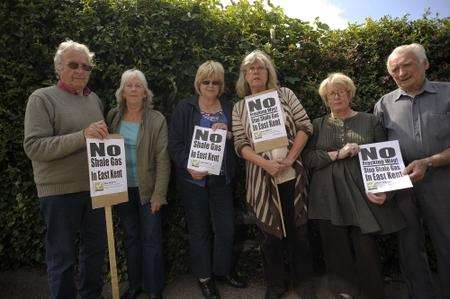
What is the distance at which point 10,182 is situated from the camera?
179 inches

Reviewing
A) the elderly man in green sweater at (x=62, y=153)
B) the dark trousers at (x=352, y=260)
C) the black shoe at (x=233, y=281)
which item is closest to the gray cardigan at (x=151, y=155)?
the elderly man in green sweater at (x=62, y=153)

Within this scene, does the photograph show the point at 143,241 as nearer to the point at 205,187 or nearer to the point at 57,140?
the point at 205,187

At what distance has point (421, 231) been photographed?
139 inches

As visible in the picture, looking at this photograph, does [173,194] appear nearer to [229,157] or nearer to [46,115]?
[229,157]

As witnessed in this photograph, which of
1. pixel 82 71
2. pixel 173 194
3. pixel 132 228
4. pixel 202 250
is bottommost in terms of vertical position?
pixel 202 250

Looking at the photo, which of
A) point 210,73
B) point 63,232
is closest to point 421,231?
point 210,73

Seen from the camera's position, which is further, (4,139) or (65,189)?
Result: (4,139)

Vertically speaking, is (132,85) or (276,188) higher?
(132,85)

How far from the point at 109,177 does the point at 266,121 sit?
161 centimetres

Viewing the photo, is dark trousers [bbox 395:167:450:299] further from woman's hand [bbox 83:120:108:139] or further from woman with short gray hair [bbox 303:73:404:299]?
woman's hand [bbox 83:120:108:139]

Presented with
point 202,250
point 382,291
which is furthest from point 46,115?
point 382,291

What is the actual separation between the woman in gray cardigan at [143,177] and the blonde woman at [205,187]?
20 cm

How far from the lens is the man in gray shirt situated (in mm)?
3348

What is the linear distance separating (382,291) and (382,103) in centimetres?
186
